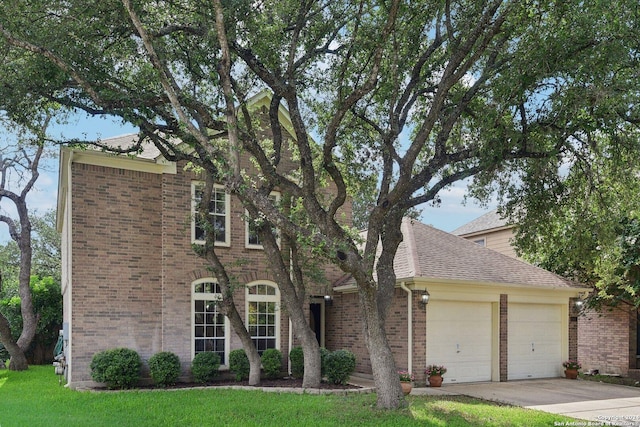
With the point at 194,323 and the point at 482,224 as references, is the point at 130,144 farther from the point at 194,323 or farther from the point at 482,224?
the point at 482,224

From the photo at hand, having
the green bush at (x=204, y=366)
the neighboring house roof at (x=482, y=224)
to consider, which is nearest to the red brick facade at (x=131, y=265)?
the green bush at (x=204, y=366)

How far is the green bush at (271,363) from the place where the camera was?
14.0m

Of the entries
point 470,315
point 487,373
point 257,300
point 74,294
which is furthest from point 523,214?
point 74,294

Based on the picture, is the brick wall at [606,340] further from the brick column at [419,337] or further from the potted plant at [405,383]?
the potted plant at [405,383]

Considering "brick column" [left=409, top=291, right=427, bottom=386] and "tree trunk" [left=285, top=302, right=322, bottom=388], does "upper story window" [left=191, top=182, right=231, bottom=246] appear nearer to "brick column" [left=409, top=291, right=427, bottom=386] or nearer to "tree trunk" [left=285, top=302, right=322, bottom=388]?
"tree trunk" [left=285, top=302, right=322, bottom=388]

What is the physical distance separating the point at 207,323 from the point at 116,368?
8.68 feet

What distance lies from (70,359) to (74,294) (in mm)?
1515

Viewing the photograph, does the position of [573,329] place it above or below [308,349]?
below

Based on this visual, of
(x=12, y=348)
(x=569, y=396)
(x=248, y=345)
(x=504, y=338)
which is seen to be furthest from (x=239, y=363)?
(x=12, y=348)

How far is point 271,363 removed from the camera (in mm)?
14039

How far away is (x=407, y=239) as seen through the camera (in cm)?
1577

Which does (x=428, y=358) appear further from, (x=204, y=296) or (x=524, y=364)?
(x=204, y=296)

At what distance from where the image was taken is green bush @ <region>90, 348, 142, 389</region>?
12.3 m

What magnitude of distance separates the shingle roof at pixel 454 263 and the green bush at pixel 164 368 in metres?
5.86
